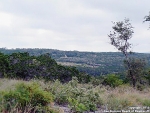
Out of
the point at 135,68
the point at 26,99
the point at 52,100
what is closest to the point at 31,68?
the point at 135,68

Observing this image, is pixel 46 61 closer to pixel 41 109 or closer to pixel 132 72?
pixel 132 72

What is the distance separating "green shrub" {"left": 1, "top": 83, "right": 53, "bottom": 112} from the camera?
20.0ft

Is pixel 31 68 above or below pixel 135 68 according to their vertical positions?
below

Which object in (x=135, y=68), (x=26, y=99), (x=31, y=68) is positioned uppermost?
(x=26, y=99)

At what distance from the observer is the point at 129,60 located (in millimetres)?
26984

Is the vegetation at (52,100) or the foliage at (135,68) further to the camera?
the foliage at (135,68)

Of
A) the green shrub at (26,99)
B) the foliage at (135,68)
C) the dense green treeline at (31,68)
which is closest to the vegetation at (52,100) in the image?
the green shrub at (26,99)

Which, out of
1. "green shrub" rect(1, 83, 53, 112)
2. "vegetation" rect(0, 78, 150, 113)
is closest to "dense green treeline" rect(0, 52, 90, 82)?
"vegetation" rect(0, 78, 150, 113)

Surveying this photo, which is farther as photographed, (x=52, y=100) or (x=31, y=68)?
(x=31, y=68)

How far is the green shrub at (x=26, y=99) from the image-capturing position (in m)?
6.10

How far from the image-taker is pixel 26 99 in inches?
245

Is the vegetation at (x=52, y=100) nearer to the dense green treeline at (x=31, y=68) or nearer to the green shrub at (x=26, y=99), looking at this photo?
the green shrub at (x=26, y=99)

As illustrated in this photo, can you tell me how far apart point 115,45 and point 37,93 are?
68.7 feet

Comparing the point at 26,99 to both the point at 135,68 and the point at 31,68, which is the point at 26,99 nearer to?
the point at 135,68
